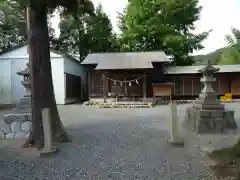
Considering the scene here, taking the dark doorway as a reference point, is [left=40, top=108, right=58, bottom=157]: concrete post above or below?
below

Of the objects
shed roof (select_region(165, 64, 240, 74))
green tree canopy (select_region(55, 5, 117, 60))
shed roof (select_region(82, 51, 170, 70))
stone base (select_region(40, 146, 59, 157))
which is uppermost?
green tree canopy (select_region(55, 5, 117, 60))

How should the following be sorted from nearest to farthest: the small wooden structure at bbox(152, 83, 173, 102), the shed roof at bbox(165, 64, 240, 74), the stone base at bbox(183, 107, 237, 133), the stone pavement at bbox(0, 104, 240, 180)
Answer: the stone pavement at bbox(0, 104, 240, 180) < the stone base at bbox(183, 107, 237, 133) < the small wooden structure at bbox(152, 83, 173, 102) < the shed roof at bbox(165, 64, 240, 74)

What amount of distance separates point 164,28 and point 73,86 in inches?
394

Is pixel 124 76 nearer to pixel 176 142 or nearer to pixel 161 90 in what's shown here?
pixel 161 90

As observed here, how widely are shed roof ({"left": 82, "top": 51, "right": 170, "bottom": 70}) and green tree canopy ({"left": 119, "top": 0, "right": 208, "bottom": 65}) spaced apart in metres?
3.88

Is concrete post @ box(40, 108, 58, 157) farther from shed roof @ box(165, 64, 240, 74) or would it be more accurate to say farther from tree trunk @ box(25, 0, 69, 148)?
shed roof @ box(165, 64, 240, 74)

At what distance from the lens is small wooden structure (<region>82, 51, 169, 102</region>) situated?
72.3 ft

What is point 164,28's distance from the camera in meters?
28.0

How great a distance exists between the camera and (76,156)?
6438mm

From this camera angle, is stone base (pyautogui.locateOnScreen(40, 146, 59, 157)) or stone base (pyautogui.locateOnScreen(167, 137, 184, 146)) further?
stone base (pyautogui.locateOnScreen(167, 137, 184, 146))

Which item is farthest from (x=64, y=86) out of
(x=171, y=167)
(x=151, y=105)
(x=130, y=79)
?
(x=171, y=167)

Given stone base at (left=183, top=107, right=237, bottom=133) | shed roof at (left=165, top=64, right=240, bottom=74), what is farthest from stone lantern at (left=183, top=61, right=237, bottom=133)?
shed roof at (left=165, top=64, right=240, bottom=74)

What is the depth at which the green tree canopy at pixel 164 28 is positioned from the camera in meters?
28.0

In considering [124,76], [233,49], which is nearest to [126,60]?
[124,76]
